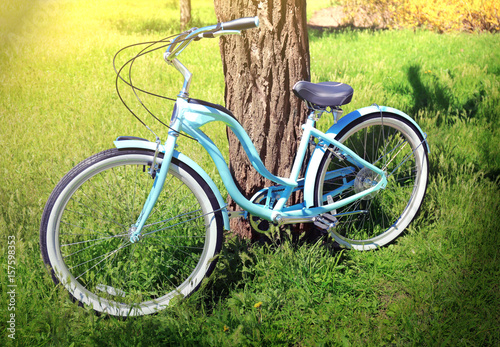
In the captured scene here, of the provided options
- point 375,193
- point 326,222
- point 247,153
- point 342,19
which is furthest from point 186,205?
→ point 342,19

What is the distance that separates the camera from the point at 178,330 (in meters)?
1.99

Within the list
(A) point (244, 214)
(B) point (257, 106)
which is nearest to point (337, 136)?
(B) point (257, 106)

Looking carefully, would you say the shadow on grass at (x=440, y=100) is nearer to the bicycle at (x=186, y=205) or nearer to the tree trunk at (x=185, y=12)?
the bicycle at (x=186, y=205)

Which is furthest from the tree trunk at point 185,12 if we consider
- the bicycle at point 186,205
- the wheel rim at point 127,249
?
the wheel rim at point 127,249

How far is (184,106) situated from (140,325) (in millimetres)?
1051

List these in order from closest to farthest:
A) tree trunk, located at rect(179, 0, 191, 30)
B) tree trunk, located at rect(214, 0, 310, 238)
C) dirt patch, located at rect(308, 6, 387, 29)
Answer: tree trunk, located at rect(214, 0, 310, 238), tree trunk, located at rect(179, 0, 191, 30), dirt patch, located at rect(308, 6, 387, 29)

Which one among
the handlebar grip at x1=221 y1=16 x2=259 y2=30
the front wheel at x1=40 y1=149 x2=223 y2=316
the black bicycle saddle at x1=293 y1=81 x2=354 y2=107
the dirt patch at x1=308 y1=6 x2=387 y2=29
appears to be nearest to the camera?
the handlebar grip at x1=221 y1=16 x2=259 y2=30

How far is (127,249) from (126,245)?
0.21 m

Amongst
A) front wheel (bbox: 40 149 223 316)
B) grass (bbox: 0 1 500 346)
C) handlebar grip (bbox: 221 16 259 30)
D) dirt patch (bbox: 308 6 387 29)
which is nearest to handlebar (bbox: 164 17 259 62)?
handlebar grip (bbox: 221 16 259 30)

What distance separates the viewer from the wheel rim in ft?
6.58

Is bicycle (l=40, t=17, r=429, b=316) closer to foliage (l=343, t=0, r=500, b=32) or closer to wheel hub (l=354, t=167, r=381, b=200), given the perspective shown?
wheel hub (l=354, t=167, r=381, b=200)

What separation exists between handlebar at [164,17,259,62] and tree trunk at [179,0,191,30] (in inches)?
304

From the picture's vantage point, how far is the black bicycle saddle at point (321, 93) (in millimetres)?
2250

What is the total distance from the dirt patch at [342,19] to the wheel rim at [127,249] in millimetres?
8271
